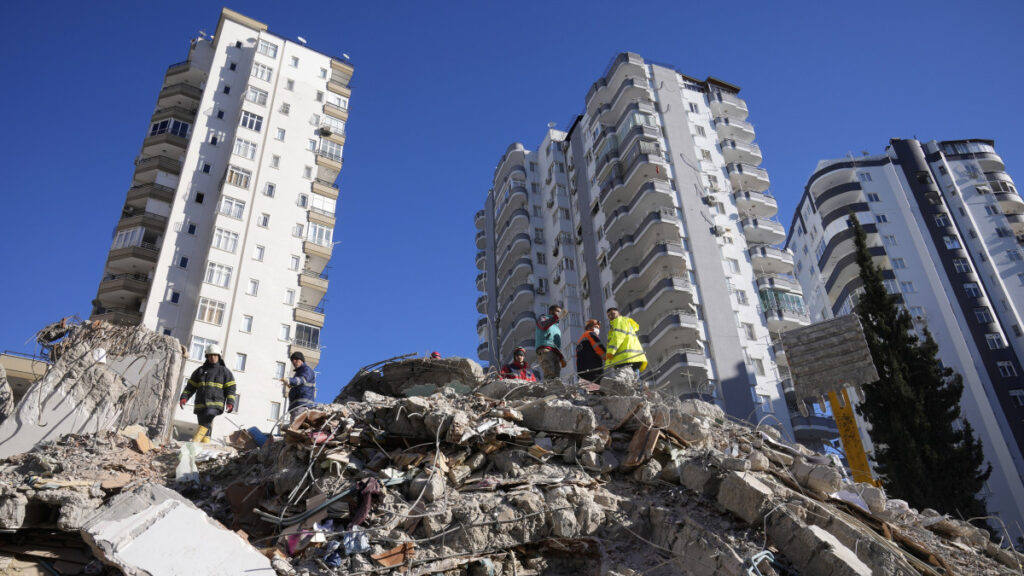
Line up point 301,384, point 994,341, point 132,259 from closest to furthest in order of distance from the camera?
point 301,384, point 132,259, point 994,341

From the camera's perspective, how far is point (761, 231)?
45.6 metres

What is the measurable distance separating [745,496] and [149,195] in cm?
4182

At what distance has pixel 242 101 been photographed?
4409 centimetres

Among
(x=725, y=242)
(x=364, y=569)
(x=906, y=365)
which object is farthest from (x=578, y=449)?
(x=725, y=242)

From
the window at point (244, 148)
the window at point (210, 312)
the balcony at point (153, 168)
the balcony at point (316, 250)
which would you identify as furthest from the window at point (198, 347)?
the balcony at point (153, 168)

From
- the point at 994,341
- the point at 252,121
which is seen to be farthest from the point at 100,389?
the point at 994,341

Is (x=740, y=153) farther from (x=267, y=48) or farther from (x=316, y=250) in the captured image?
(x=267, y=48)

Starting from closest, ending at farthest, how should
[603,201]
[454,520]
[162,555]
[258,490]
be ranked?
[162,555]
[454,520]
[258,490]
[603,201]

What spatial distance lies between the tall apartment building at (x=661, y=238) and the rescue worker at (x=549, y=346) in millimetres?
23099

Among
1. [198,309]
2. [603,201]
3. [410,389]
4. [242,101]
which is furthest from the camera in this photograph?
[603,201]

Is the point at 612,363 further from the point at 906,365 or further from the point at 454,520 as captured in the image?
the point at 906,365

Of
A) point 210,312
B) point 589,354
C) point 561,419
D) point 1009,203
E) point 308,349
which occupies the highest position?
point 1009,203

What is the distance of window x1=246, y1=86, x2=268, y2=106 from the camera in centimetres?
4416

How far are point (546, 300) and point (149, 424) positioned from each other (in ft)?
134
